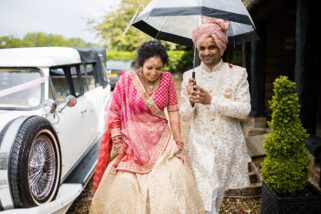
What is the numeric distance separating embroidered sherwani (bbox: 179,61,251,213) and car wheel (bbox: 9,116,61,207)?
1361 mm

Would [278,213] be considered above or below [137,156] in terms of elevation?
below

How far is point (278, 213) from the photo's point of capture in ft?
9.60

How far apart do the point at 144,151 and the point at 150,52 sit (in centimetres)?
82

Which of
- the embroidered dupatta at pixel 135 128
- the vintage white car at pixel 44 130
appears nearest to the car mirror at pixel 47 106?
the vintage white car at pixel 44 130

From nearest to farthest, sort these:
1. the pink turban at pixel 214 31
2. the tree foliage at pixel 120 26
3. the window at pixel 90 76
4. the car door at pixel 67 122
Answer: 1. the pink turban at pixel 214 31
2. the car door at pixel 67 122
3. the window at pixel 90 76
4. the tree foliage at pixel 120 26

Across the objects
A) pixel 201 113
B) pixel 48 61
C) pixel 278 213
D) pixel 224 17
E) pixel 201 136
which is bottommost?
pixel 278 213

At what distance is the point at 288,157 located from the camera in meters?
2.95

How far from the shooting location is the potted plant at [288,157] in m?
2.85

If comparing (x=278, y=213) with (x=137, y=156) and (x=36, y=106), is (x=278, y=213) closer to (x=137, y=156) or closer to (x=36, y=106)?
(x=137, y=156)

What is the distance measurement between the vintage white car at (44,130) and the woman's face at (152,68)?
1156 mm

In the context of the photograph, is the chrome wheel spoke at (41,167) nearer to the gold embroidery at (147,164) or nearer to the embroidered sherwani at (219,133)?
the gold embroidery at (147,164)

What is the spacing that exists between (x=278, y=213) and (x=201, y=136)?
1.12 metres

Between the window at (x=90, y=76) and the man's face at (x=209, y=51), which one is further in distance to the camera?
the window at (x=90, y=76)

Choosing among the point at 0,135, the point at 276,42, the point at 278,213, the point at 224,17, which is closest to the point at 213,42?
the point at 224,17
